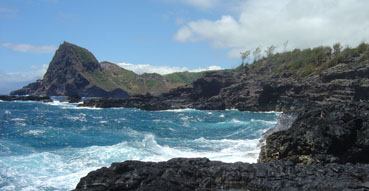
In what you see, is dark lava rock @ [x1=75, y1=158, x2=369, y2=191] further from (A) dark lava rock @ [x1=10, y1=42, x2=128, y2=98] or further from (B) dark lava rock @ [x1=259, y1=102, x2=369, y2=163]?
(A) dark lava rock @ [x1=10, y1=42, x2=128, y2=98]

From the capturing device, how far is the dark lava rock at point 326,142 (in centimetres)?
1264

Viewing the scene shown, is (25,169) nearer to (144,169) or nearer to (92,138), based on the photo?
(144,169)

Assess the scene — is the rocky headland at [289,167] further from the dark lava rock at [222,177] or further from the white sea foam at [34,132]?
the white sea foam at [34,132]

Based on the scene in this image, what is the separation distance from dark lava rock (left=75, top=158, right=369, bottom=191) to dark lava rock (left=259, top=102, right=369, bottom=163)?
2.28m

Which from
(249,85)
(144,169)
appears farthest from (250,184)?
(249,85)

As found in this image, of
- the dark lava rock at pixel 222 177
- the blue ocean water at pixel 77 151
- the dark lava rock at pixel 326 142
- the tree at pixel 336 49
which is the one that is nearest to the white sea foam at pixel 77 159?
the blue ocean water at pixel 77 151

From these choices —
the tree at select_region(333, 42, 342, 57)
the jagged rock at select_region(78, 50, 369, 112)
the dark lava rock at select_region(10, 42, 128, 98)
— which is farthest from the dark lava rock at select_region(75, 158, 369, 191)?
the dark lava rock at select_region(10, 42, 128, 98)

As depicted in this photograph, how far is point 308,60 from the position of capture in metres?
88.8

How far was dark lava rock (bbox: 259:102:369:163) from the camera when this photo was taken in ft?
41.5

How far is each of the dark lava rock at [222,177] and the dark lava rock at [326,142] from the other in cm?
228

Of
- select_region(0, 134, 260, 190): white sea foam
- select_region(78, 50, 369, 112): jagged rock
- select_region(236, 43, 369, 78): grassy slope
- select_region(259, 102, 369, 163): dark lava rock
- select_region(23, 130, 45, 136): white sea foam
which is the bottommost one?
select_region(0, 134, 260, 190): white sea foam

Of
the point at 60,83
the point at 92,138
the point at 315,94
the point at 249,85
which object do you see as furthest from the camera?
the point at 60,83

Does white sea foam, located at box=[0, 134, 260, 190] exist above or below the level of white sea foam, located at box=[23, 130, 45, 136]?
below

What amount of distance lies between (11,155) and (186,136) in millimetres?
15504
